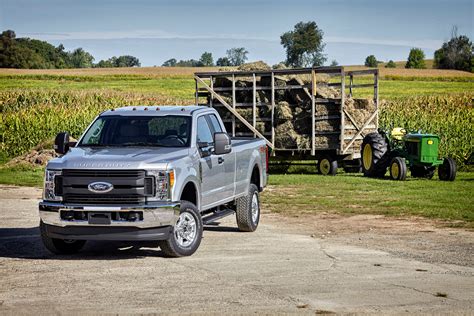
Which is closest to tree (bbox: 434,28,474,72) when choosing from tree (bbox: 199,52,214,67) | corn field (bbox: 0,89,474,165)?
tree (bbox: 199,52,214,67)

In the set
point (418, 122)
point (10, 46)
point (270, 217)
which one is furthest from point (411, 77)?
point (270, 217)

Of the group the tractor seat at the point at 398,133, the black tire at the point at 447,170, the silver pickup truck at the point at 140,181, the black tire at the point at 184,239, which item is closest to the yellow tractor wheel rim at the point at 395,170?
the black tire at the point at 447,170

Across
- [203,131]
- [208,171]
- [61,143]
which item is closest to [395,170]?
[203,131]

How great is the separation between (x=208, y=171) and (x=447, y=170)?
512 inches

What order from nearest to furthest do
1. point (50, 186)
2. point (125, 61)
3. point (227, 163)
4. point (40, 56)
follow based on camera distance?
point (50, 186) < point (227, 163) < point (40, 56) < point (125, 61)

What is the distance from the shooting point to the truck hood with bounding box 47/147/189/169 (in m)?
12.5

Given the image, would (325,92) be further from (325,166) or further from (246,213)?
(246,213)

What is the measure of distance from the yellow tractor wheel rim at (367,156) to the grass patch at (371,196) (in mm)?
510

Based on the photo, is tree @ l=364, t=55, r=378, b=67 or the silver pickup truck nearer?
the silver pickup truck

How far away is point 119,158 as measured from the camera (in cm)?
1263

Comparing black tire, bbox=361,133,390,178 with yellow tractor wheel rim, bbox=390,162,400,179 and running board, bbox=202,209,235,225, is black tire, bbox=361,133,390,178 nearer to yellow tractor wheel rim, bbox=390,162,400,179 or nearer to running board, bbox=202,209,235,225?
yellow tractor wheel rim, bbox=390,162,400,179

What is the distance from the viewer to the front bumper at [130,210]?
40.3 feet

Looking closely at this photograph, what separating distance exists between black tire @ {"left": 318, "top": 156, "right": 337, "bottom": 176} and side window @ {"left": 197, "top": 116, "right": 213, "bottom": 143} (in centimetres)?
1361

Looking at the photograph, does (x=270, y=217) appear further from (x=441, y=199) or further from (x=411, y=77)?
(x=411, y=77)
